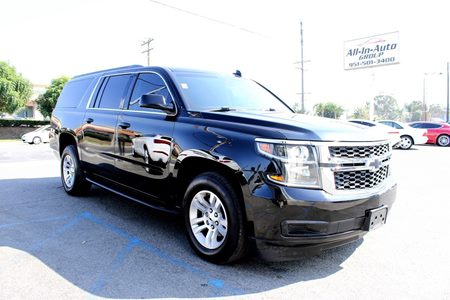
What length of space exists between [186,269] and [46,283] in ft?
3.86

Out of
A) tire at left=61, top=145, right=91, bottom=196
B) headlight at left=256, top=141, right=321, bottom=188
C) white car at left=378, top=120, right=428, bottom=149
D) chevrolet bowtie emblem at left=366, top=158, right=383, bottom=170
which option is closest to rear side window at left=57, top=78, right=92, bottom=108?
tire at left=61, top=145, right=91, bottom=196

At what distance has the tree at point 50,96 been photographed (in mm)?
41062

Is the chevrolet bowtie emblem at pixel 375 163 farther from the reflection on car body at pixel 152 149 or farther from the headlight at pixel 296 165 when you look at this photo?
the reflection on car body at pixel 152 149

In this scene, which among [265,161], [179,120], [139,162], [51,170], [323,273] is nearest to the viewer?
[265,161]

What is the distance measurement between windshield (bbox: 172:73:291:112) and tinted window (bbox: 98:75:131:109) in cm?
106

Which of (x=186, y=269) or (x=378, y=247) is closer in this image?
(x=186, y=269)

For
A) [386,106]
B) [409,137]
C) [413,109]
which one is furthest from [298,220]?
[386,106]

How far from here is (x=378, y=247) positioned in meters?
4.09

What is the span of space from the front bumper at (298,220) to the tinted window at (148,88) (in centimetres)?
174

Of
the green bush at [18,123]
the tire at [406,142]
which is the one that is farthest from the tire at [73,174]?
the green bush at [18,123]

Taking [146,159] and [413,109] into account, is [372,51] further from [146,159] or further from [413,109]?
[413,109]

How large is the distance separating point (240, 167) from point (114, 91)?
2830mm

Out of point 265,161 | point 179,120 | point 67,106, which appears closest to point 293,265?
point 265,161

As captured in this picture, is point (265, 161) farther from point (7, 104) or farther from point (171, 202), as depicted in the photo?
point (7, 104)
